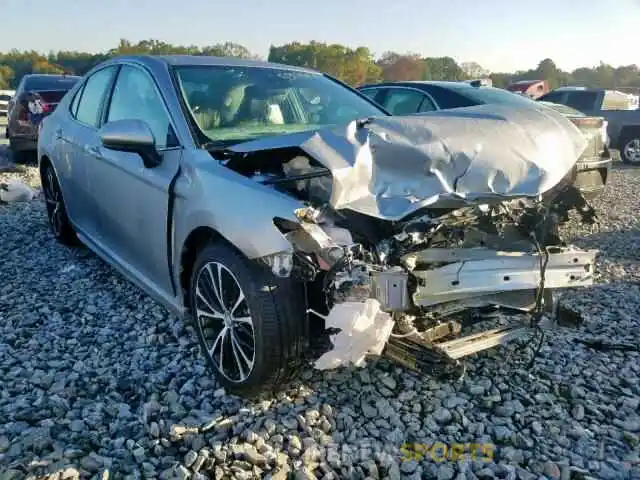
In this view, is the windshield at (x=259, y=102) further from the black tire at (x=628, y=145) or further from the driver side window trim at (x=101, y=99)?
the black tire at (x=628, y=145)

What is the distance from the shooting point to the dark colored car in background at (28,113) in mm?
10867

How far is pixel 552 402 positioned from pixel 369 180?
1497 mm

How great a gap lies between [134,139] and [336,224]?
1302 millimetres

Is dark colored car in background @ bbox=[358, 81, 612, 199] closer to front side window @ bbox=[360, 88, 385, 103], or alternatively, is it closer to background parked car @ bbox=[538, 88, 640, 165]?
front side window @ bbox=[360, 88, 385, 103]

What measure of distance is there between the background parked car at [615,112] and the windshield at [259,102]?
433 inches

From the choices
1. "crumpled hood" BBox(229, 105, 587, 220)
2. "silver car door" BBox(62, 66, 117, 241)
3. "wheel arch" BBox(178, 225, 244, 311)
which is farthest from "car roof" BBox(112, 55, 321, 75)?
"wheel arch" BBox(178, 225, 244, 311)

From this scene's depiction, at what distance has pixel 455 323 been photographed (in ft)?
10.4

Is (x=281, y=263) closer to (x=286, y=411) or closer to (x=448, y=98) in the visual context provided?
(x=286, y=411)

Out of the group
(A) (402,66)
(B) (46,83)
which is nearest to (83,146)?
(B) (46,83)

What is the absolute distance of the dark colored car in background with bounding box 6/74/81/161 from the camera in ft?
35.7

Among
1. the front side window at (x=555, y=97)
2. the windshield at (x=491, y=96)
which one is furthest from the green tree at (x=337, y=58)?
the windshield at (x=491, y=96)

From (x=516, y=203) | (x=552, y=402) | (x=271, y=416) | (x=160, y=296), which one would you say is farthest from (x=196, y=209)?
(x=552, y=402)

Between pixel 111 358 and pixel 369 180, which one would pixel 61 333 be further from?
pixel 369 180

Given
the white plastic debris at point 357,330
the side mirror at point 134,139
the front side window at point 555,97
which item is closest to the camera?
the white plastic debris at point 357,330
